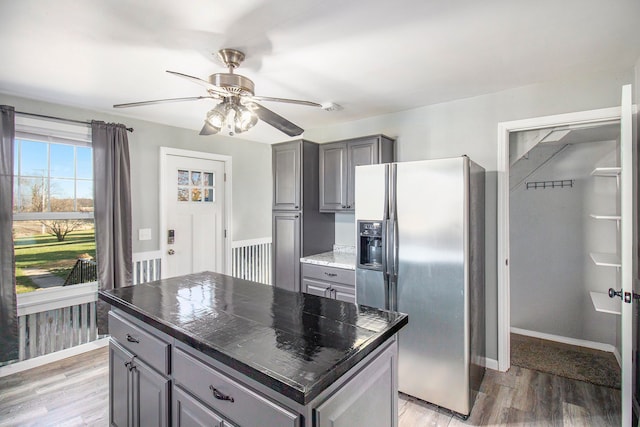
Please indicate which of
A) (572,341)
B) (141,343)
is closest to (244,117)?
(141,343)

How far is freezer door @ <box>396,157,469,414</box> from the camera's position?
219cm

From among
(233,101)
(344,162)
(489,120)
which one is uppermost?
(489,120)

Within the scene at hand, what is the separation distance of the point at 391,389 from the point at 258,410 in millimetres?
683

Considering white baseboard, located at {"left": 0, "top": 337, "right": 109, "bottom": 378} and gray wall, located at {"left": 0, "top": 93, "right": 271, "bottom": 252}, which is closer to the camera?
white baseboard, located at {"left": 0, "top": 337, "right": 109, "bottom": 378}

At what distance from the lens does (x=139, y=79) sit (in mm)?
2451

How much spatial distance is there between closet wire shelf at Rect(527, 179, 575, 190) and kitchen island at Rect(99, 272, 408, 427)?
298 centimetres

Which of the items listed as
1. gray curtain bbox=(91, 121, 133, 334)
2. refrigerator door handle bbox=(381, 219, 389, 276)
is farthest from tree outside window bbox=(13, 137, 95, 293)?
refrigerator door handle bbox=(381, 219, 389, 276)

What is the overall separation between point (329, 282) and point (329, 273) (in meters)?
0.09

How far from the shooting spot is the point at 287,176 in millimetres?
3570

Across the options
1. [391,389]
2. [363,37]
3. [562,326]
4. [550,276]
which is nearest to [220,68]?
[363,37]

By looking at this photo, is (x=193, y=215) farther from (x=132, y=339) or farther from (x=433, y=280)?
(x=433, y=280)

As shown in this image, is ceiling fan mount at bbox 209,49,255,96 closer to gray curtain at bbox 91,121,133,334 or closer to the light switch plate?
gray curtain at bbox 91,121,133,334

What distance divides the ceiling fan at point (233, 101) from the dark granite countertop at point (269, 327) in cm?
105

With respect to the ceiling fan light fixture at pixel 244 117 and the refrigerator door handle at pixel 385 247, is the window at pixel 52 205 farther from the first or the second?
the refrigerator door handle at pixel 385 247
